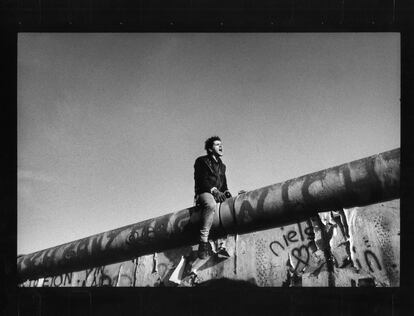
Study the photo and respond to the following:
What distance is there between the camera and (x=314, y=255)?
6793 millimetres

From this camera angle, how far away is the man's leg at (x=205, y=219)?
23.4 feet

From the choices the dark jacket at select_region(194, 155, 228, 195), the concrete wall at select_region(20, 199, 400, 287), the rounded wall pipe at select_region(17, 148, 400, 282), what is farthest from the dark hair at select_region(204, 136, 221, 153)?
the concrete wall at select_region(20, 199, 400, 287)

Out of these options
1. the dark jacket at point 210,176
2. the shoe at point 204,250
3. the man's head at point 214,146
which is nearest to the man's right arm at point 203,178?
the dark jacket at point 210,176

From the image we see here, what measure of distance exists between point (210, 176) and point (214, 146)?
385 mm

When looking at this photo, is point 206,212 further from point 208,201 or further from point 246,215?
point 246,215

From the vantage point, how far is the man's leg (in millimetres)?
7141

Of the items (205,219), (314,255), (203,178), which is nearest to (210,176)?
(203,178)

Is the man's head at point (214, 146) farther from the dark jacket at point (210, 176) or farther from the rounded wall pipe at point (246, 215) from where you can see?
the rounded wall pipe at point (246, 215)

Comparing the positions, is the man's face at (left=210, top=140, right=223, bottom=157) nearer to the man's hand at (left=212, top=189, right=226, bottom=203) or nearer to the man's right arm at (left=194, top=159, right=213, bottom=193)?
the man's right arm at (left=194, top=159, right=213, bottom=193)

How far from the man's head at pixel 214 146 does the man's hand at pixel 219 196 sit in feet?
1.52
